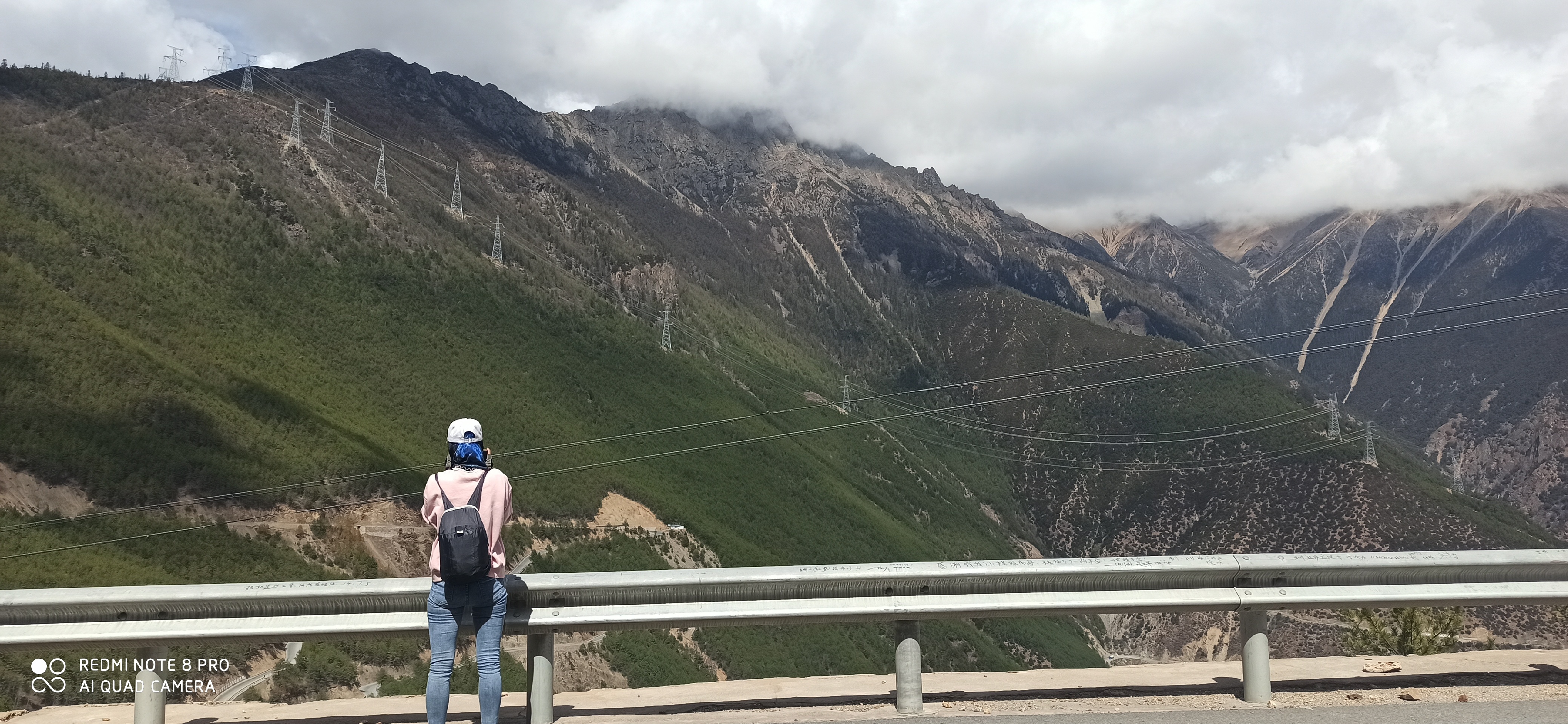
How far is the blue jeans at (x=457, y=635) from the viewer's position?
7199mm

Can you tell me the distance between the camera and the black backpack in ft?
23.1

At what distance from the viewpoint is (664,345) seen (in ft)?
474

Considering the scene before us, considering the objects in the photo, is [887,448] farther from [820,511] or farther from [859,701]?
[859,701]

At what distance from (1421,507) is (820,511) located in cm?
10042

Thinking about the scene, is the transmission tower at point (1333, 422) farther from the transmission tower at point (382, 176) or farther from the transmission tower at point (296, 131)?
the transmission tower at point (296, 131)

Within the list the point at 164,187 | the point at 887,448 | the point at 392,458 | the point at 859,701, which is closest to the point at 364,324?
the point at 164,187

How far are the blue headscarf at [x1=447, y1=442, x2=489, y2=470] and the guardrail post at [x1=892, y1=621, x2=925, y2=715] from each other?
3.36 m

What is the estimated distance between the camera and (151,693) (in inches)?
304

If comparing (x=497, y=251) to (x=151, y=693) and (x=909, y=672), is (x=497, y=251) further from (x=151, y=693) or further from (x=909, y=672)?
(x=909, y=672)

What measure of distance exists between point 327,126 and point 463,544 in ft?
457

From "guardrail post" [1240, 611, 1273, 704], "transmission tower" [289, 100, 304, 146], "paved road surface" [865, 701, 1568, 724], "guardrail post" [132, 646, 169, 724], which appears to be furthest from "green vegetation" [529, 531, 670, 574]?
"transmission tower" [289, 100, 304, 146]

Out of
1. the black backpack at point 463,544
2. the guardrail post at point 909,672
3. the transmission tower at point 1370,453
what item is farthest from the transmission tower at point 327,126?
the transmission tower at point 1370,453

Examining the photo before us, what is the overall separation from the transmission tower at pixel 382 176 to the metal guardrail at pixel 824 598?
12358cm

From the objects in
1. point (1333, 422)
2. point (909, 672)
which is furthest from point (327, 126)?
point (1333, 422)
